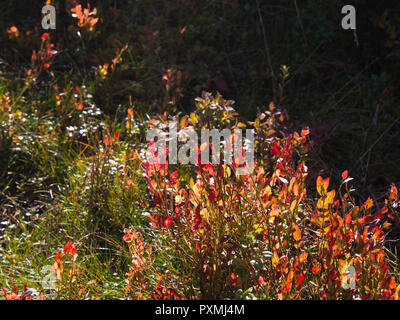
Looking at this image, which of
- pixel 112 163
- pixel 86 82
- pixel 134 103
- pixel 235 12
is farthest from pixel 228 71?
pixel 112 163

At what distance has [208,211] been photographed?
2.20 m

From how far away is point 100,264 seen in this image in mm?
2514

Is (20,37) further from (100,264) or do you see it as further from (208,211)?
(208,211)

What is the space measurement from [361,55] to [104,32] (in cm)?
234

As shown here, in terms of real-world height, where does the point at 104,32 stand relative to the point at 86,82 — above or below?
above

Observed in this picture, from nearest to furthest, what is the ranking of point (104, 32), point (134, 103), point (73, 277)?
point (73, 277) → point (134, 103) → point (104, 32)

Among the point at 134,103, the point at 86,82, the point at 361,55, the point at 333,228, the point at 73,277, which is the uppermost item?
the point at 361,55
